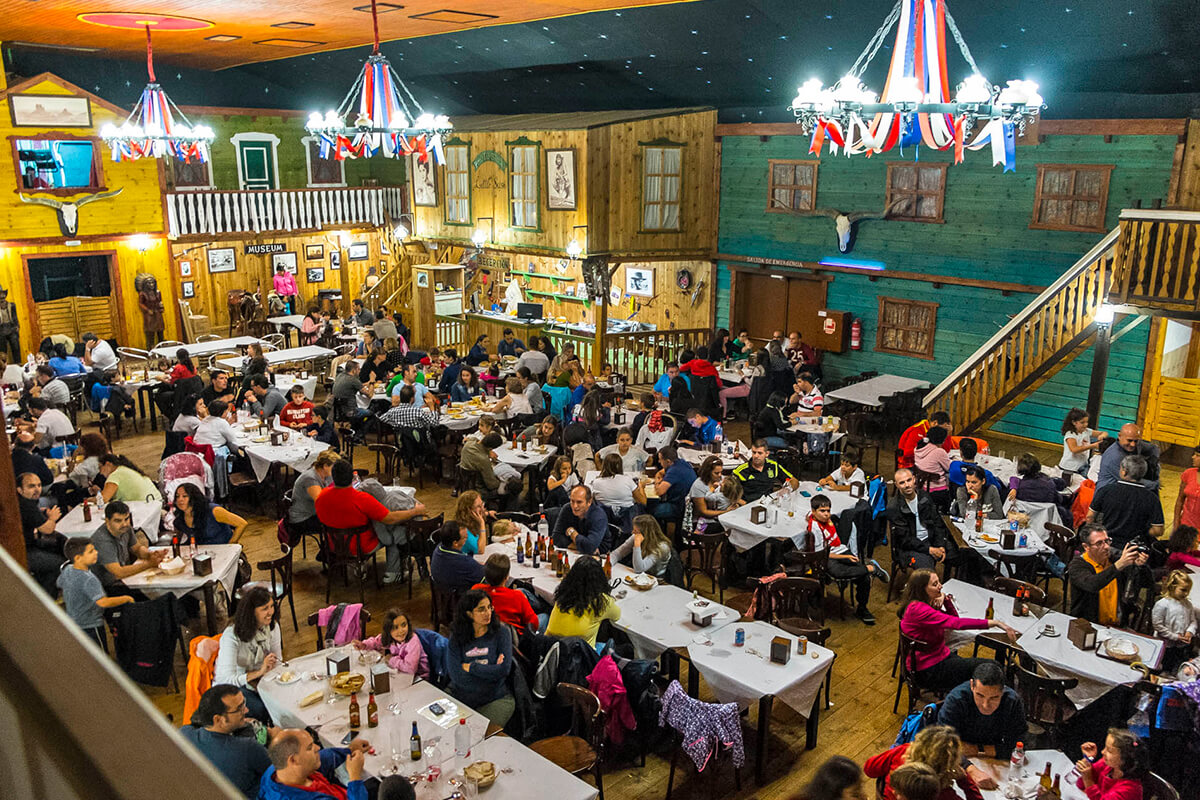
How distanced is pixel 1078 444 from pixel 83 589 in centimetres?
950

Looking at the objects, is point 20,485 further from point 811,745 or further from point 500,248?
point 500,248

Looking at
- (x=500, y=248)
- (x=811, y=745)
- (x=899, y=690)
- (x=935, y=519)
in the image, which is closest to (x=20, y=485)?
(x=811, y=745)

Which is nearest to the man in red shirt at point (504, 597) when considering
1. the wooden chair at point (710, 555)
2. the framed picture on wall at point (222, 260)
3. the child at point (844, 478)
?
the wooden chair at point (710, 555)

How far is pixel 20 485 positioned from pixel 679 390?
7843mm

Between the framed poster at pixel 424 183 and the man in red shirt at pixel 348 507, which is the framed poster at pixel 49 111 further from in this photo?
the man in red shirt at pixel 348 507

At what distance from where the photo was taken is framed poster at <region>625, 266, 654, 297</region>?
19.5m

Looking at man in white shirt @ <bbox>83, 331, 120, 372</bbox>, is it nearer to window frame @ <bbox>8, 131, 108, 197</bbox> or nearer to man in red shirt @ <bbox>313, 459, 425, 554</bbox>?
window frame @ <bbox>8, 131, 108, 197</bbox>

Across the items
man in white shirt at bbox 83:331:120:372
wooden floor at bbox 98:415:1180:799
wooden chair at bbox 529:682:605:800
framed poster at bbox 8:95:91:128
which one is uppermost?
framed poster at bbox 8:95:91:128

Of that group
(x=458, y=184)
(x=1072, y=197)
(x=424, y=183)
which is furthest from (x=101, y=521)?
(x=424, y=183)

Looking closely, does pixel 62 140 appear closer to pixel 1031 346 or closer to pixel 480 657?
pixel 480 657

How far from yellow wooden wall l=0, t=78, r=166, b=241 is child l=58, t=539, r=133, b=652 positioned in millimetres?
13596

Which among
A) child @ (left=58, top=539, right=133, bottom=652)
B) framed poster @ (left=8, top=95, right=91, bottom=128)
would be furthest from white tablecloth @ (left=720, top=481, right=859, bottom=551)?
framed poster @ (left=8, top=95, right=91, bottom=128)

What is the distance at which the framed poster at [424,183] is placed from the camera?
21.0 metres

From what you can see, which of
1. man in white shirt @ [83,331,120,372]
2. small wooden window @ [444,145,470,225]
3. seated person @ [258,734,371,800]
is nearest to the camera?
seated person @ [258,734,371,800]
